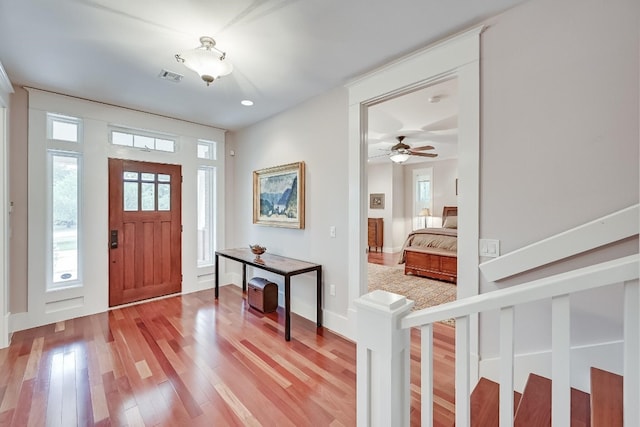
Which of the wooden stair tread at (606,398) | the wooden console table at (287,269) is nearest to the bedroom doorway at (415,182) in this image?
the wooden console table at (287,269)

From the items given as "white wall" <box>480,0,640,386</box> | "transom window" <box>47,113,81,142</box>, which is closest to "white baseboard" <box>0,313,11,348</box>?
"transom window" <box>47,113,81,142</box>

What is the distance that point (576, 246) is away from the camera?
1549 millimetres

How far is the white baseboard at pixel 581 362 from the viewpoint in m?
1.45

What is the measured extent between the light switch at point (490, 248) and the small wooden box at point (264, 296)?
2.47m

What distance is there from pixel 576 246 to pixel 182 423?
2.55 m

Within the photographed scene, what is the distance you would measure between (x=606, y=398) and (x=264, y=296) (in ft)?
9.93

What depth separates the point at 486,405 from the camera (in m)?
1.59

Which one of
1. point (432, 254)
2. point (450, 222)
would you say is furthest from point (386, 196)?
point (432, 254)

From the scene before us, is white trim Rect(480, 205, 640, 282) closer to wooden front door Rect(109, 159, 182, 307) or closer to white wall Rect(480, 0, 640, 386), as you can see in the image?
white wall Rect(480, 0, 640, 386)

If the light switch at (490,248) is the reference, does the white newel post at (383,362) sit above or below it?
below

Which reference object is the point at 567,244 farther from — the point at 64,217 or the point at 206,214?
the point at 64,217

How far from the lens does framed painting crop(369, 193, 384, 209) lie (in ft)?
26.7

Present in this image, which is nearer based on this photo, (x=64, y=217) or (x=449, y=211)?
(x=64, y=217)

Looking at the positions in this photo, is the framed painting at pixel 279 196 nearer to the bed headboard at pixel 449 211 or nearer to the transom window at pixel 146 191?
the transom window at pixel 146 191
